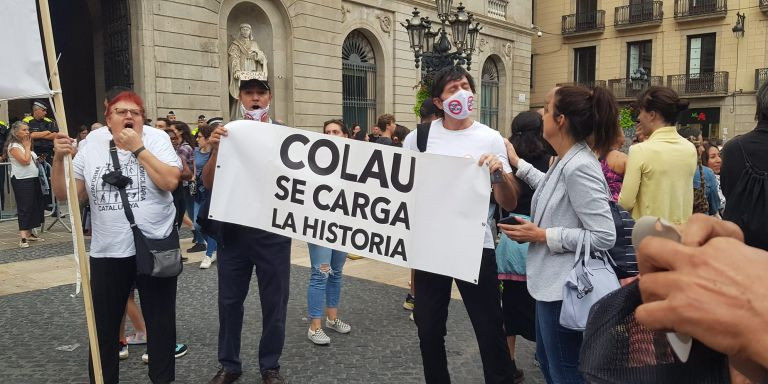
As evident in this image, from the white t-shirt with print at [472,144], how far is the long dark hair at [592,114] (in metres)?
0.67

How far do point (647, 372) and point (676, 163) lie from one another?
3.05 metres

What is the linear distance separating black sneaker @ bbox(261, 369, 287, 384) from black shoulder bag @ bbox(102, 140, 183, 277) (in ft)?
3.18

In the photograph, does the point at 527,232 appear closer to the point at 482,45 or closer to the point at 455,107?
the point at 455,107

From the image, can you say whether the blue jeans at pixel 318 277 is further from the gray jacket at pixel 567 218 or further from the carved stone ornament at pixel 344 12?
the carved stone ornament at pixel 344 12

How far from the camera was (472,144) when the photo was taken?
327 cm

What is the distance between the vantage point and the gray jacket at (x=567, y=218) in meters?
2.47

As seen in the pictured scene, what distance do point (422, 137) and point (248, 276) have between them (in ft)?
4.99

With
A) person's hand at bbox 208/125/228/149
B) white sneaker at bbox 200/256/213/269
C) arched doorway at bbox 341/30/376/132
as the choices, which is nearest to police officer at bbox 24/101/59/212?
white sneaker at bbox 200/256/213/269

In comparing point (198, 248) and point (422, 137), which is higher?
point (422, 137)

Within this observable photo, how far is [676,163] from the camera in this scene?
361 cm

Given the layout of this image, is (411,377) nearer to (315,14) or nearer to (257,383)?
(257,383)

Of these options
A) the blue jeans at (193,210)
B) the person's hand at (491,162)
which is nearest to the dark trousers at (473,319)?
the person's hand at (491,162)

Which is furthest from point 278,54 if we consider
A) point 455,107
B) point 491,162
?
point 491,162

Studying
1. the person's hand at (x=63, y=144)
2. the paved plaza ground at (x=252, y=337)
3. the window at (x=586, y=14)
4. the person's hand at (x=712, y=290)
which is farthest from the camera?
the window at (x=586, y=14)
